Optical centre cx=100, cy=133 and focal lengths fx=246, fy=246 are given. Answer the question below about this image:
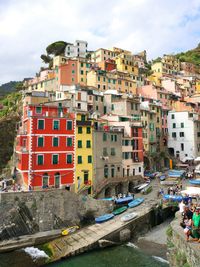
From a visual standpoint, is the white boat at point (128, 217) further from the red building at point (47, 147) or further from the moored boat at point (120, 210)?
the red building at point (47, 147)

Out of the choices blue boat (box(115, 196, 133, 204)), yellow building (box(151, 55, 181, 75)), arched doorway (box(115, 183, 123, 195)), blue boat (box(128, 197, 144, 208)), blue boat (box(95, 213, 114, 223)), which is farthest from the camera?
yellow building (box(151, 55, 181, 75))

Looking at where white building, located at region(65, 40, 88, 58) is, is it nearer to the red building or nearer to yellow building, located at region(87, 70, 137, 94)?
yellow building, located at region(87, 70, 137, 94)

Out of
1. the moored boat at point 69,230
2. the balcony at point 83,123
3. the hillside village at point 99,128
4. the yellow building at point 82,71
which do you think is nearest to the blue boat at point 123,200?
the hillside village at point 99,128

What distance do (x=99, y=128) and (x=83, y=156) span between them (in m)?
6.50

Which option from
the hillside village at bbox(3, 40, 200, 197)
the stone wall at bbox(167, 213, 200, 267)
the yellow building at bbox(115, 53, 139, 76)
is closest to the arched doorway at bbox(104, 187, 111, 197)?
the hillside village at bbox(3, 40, 200, 197)

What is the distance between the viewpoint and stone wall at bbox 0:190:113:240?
102 ft

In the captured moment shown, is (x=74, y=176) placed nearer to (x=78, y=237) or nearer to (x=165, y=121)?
(x=78, y=237)

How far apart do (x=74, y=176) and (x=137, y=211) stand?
1189 cm

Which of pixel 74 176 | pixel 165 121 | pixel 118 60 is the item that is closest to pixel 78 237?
pixel 74 176

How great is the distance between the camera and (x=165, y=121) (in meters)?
66.2

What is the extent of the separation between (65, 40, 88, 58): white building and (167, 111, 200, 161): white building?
188 ft

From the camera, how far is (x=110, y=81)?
73938mm

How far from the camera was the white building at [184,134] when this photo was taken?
61500 mm

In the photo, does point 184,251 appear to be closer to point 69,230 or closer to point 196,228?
point 196,228
